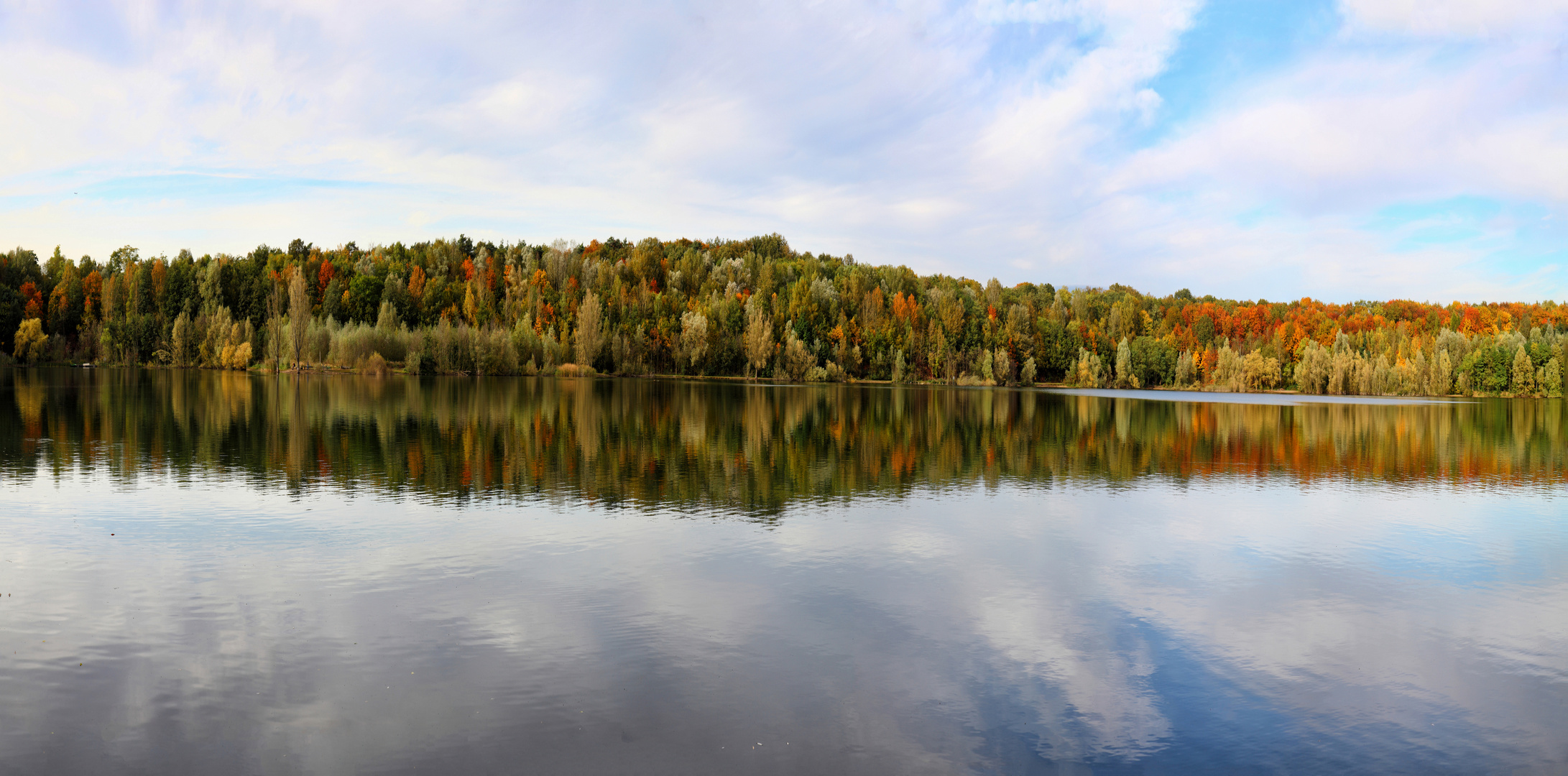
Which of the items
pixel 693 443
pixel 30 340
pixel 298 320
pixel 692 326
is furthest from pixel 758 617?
pixel 30 340

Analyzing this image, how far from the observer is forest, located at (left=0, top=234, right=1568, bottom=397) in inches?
5022

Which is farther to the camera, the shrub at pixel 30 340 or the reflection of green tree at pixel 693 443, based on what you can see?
the shrub at pixel 30 340

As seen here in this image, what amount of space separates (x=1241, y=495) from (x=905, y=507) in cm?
1076

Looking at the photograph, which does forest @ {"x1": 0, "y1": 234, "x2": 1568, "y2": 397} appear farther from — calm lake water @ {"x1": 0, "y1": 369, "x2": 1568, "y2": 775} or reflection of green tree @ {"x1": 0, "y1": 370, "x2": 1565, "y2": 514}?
calm lake water @ {"x1": 0, "y1": 369, "x2": 1568, "y2": 775}

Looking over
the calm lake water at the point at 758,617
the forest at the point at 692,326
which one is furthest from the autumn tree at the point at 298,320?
the calm lake water at the point at 758,617

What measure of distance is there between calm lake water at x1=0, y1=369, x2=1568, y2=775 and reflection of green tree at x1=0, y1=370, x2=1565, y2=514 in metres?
0.43

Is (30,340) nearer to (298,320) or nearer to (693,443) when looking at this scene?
(298,320)

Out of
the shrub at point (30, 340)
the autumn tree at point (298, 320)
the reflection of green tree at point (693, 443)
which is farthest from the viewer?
the shrub at point (30, 340)

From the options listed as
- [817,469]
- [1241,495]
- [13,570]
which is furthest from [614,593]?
[1241,495]

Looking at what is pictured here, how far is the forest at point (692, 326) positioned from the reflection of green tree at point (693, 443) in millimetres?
59373

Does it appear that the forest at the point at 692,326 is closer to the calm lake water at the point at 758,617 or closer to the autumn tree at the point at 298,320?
the autumn tree at the point at 298,320

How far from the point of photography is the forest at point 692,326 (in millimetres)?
127562

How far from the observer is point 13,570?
50.4ft

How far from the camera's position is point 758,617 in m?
13.7
